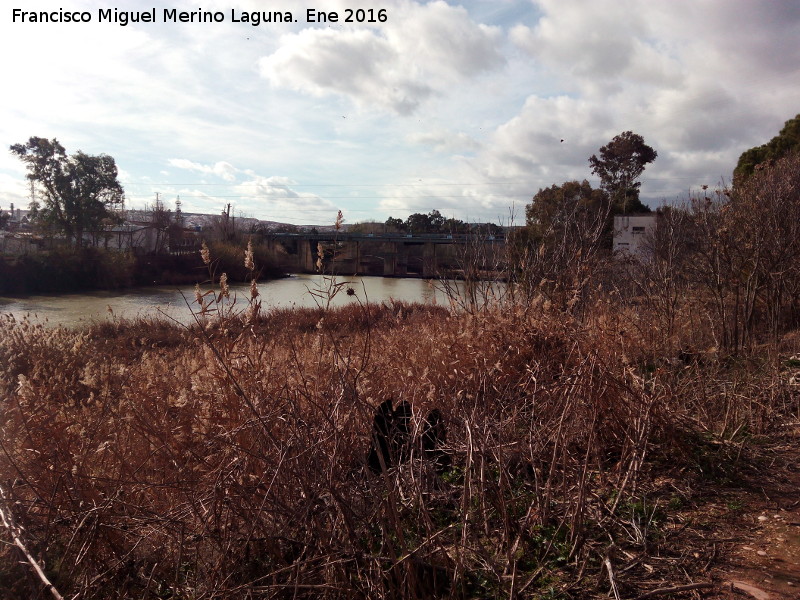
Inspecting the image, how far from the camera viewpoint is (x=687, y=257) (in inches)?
435

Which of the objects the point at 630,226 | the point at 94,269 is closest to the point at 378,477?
the point at 94,269

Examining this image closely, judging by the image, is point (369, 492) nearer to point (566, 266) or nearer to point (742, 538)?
point (742, 538)

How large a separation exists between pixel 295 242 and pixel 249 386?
139 feet

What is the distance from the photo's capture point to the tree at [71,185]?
99.2 ft

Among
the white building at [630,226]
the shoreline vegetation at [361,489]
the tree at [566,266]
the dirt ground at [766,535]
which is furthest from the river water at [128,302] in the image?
the dirt ground at [766,535]

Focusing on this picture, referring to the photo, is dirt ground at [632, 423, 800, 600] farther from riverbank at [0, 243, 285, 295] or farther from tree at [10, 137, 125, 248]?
tree at [10, 137, 125, 248]

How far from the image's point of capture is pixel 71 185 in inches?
1236

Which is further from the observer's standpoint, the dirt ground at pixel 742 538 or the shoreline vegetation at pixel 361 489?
the shoreline vegetation at pixel 361 489

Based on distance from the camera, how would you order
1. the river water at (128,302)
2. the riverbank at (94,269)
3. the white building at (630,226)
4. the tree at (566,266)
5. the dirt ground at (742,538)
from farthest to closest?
the white building at (630,226) < the riverbank at (94,269) < the river water at (128,302) < the tree at (566,266) < the dirt ground at (742,538)

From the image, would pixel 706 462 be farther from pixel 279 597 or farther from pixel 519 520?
pixel 279 597

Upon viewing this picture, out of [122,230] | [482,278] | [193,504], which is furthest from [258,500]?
[122,230]

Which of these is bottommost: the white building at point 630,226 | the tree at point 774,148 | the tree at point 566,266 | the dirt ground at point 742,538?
the dirt ground at point 742,538

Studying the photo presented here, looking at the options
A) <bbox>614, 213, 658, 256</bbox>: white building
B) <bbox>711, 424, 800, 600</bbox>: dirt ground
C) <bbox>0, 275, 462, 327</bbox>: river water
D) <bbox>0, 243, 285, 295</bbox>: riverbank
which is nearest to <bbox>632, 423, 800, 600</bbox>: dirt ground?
<bbox>711, 424, 800, 600</bbox>: dirt ground

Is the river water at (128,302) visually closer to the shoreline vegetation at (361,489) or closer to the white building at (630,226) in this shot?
the white building at (630,226)
